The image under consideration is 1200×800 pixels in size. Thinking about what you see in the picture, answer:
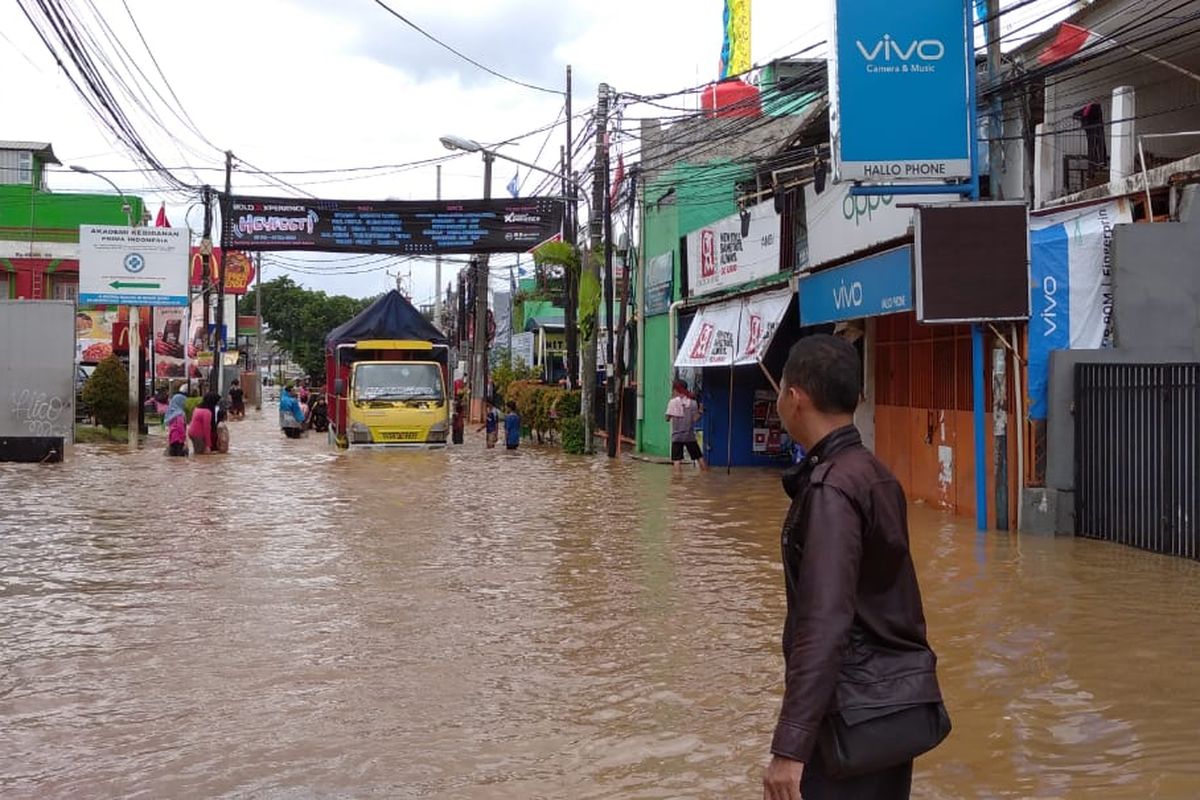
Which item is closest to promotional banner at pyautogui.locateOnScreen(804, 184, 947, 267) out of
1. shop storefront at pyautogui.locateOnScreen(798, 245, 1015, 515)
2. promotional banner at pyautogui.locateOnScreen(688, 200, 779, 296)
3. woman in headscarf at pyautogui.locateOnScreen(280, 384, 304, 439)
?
shop storefront at pyautogui.locateOnScreen(798, 245, 1015, 515)

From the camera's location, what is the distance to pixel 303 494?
17094mm

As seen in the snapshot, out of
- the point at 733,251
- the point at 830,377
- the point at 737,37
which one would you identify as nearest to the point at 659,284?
the point at 733,251

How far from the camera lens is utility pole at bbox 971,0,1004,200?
12.6 m

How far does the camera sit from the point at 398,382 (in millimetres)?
26250

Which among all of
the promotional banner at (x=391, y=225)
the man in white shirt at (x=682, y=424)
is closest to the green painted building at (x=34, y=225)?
the promotional banner at (x=391, y=225)

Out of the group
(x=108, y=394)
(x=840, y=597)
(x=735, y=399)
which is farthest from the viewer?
(x=108, y=394)

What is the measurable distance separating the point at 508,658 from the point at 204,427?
19.0 metres

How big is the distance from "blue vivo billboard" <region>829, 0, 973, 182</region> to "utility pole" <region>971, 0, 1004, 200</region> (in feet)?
0.94

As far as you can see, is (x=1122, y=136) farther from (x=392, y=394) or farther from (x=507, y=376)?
(x=507, y=376)

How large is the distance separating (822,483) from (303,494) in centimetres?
1512

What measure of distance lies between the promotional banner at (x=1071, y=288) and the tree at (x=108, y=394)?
23.9 metres

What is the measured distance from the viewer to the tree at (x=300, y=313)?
87.3 metres

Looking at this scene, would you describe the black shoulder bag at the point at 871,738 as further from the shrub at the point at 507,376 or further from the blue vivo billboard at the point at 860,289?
the shrub at the point at 507,376

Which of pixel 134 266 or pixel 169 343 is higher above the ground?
pixel 134 266
